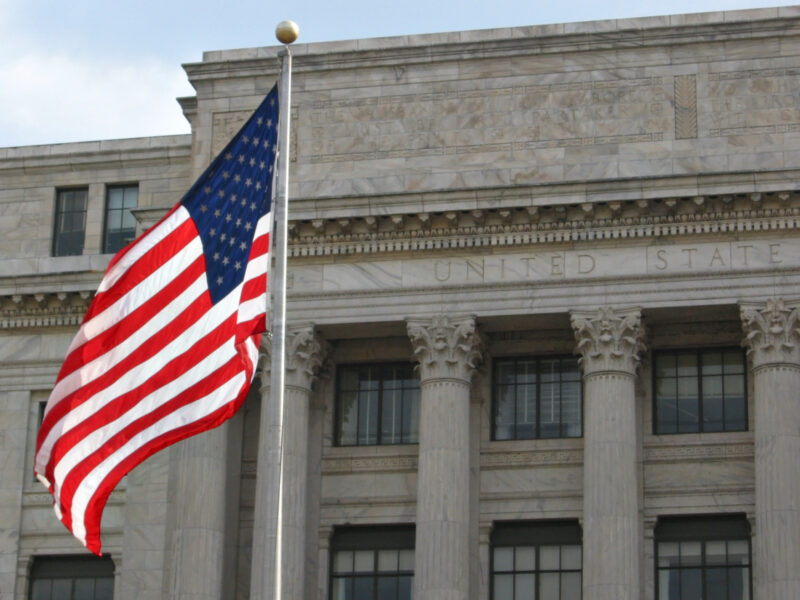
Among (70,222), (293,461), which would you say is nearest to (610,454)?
(293,461)

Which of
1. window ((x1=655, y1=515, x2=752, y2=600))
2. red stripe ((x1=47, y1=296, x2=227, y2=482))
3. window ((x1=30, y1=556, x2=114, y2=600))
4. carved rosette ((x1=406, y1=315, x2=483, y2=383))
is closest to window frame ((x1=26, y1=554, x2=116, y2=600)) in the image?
window ((x1=30, y1=556, x2=114, y2=600))

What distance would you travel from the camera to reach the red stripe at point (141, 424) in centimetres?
2978

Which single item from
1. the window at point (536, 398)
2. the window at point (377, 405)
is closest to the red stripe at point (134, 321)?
the window at point (377, 405)

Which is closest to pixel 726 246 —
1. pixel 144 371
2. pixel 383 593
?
pixel 383 593

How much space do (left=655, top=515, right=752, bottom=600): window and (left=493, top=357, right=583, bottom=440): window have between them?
3.08m

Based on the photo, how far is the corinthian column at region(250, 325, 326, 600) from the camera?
139ft

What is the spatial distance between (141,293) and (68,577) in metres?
16.8

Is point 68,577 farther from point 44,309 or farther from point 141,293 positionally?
point 141,293

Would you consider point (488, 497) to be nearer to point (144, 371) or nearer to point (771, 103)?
point (771, 103)

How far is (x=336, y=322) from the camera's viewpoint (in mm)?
44500

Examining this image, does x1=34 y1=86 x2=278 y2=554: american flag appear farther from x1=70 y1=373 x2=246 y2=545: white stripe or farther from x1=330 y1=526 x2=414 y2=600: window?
x1=330 y1=526 x2=414 y2=600: window

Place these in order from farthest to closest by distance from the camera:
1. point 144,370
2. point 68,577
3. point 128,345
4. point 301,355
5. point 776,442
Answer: point 68,577, point 301,355, point 776,442, point 128,345, point 144,370

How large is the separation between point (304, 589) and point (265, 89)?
11897mm

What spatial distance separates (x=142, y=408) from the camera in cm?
3034
